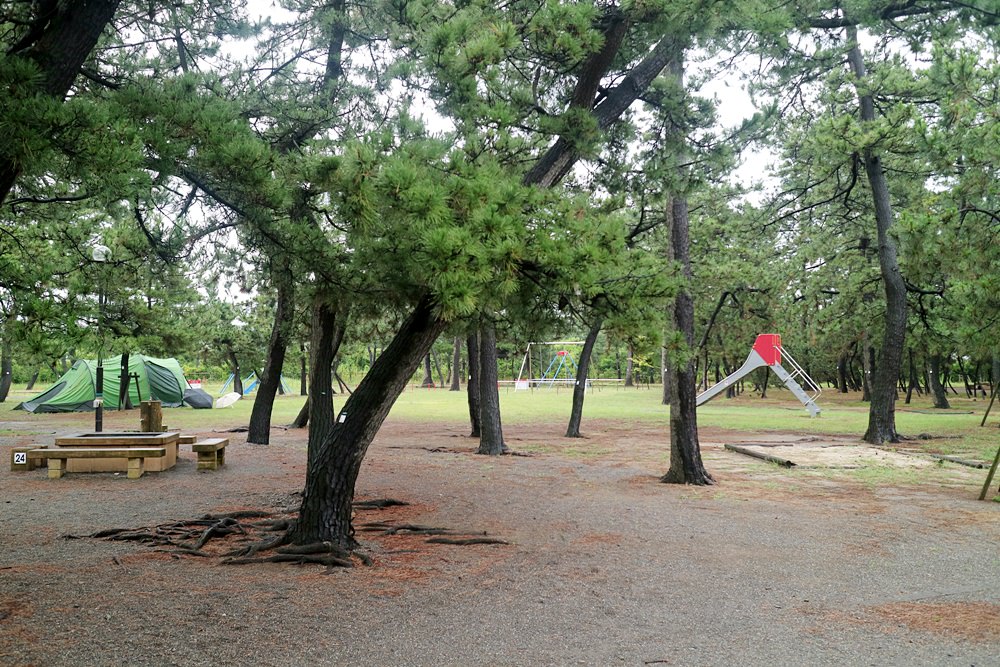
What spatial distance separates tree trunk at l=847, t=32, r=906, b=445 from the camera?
1399 centimetres

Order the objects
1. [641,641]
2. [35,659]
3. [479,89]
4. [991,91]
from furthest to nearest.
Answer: [991,91], [479,89], [641,641], [35,659]

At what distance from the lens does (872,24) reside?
7.09 meters

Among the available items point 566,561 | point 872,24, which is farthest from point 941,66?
point 566,561

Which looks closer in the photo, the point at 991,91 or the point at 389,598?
the point at 389,598

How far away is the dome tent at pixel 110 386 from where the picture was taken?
22.7 metres

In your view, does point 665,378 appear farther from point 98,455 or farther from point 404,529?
point 404,529

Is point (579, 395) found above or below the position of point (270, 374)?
below

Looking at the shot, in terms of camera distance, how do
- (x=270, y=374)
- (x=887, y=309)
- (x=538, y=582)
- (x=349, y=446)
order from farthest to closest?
(x=887, y=309)
(x=270, y=374)
(x=349, y=446)
(x=538, y=582)

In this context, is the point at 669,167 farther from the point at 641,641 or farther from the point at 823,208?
the point at 823,208

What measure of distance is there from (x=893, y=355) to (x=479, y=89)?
11868mm

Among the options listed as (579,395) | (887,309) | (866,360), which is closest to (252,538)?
(579,395)

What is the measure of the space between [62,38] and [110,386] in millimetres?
23209

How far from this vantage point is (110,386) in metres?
24.2

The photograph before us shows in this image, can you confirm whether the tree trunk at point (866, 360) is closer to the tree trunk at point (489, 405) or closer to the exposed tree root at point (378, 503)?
the tree trunk at point (489, 405)
